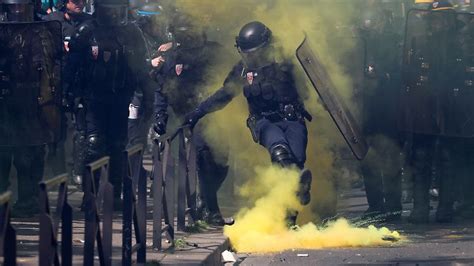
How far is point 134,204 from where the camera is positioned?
8016mm

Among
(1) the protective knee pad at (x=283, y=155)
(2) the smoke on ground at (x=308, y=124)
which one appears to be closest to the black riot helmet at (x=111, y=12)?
(2) the smoke on ground at (x=308, y=124)

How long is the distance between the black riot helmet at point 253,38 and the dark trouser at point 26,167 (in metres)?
1.93

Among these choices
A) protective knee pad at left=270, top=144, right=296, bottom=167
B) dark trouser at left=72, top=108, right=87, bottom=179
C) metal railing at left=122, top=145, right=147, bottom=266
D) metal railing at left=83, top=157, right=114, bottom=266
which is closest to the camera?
metal railing at left=83, top=157, right=114, bottom=266

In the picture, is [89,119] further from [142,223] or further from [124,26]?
[142,223]

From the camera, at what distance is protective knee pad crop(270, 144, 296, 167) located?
10.3 metres

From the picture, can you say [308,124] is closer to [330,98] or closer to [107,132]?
[330,98]

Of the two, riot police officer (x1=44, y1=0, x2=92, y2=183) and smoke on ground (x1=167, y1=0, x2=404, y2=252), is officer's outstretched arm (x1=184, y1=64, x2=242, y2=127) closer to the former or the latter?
smoke on ground (x1=167, y1=0, x2=404, y2=252)

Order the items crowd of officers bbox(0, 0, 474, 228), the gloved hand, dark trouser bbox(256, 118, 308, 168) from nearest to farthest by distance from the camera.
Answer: dark trouser bbox(256, 118, 308, 168) < crowd of officers bbox(0, 0, 474, 228) < the gloved hand

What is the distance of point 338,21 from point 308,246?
2.69m

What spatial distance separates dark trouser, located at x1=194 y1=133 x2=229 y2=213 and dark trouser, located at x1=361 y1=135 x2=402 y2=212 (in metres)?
1.57

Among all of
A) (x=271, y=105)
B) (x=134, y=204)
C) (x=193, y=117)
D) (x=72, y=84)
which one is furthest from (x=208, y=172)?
(x=134, y=204)

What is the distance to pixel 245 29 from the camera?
10.7 m

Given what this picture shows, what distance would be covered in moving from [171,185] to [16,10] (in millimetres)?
2108

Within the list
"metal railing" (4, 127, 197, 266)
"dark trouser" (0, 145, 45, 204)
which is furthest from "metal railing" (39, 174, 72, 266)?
"dark trouser" (0, 145, 45, 204)
